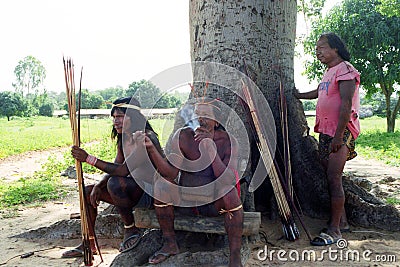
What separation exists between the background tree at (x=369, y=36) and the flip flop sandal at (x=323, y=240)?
1187 centimetres

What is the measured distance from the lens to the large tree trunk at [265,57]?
4.20m

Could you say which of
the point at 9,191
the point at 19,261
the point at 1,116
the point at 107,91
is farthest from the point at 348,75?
the point at 107,91

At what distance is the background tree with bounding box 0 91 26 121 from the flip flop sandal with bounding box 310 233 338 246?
37091mm

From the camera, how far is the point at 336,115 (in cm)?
374

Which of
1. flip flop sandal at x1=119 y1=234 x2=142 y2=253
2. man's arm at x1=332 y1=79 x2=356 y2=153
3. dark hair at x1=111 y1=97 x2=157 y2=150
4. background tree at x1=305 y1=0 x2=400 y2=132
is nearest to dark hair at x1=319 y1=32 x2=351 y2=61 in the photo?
man's arm at x1=332 y1=79 x2=356 y2=153

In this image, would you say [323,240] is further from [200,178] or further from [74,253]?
[74,253]

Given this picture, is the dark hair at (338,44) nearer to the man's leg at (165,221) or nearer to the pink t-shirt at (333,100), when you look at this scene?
the pink t-shirt at (333,100)

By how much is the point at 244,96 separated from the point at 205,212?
1.19 meters

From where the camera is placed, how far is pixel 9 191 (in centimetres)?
700

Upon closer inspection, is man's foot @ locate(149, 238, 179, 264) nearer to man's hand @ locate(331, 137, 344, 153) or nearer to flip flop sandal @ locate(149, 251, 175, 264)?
flip flop sandal @ locate(149, 251, 175, 264)

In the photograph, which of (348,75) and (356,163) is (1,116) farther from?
(348,75)

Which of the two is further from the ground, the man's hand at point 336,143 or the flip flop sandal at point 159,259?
the man's hand at point 336,143

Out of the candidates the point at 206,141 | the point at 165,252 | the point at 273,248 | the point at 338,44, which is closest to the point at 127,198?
the point at 165,252

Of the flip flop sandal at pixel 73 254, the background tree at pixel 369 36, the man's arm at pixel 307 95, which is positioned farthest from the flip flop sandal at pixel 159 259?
the background tree at pixel 369 36
